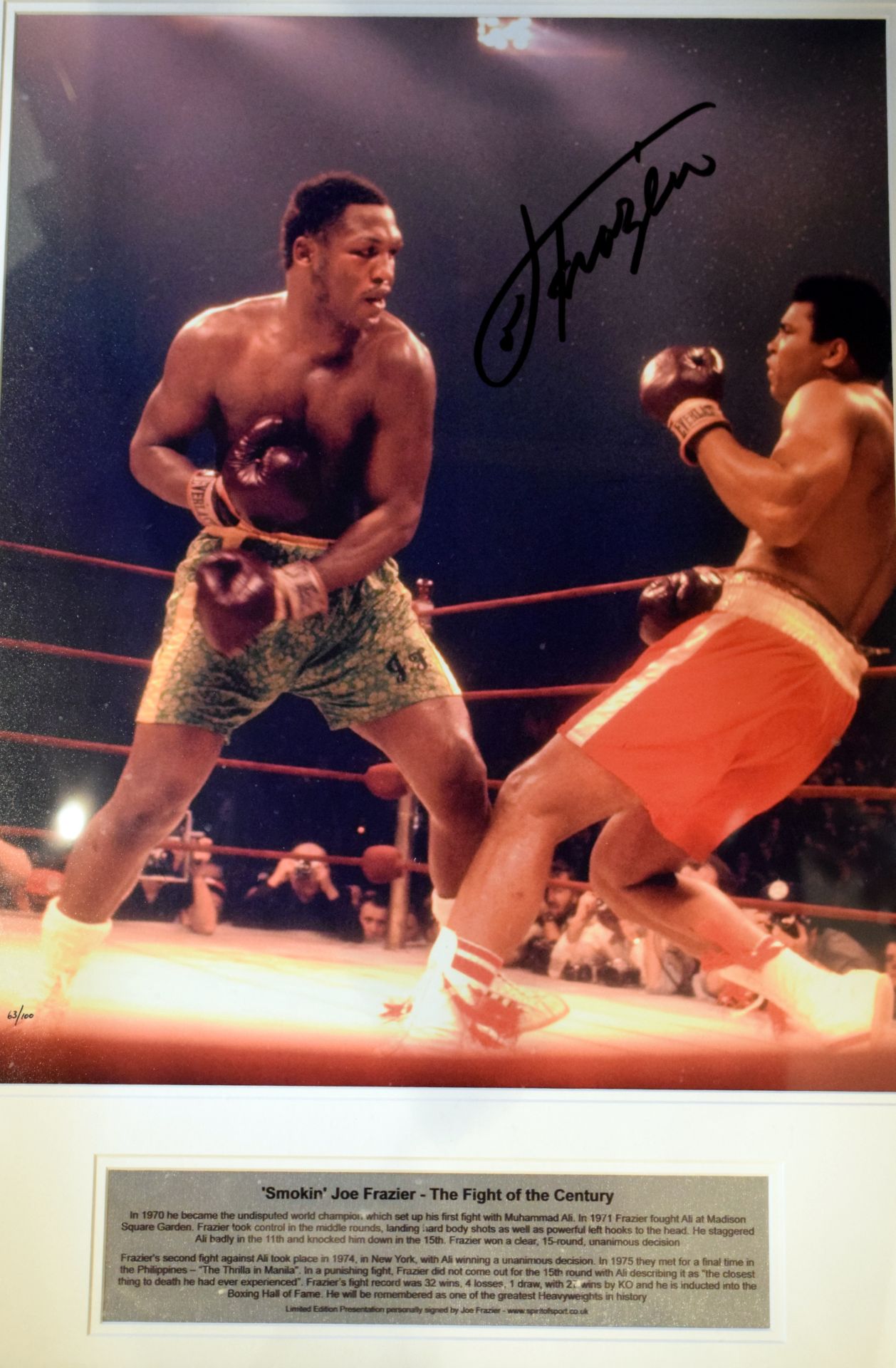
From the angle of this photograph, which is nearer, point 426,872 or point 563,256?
point 426,872

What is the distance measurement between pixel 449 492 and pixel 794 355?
0.86 meters

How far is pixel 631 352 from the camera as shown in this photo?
2482mm

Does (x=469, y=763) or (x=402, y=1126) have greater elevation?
(x=469, y=763)

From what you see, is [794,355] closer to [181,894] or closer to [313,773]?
[313,773]

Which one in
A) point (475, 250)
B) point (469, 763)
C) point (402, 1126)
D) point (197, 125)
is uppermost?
point (197, 125)

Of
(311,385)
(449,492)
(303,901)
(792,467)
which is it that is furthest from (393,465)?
(303,901)

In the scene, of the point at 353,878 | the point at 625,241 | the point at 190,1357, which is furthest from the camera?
the point at 625,241

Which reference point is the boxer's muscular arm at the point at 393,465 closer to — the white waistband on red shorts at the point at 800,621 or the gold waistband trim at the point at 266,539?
the gold waistband trim at the point at 266,539

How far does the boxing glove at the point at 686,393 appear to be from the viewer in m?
2.44

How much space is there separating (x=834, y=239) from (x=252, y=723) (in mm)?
1761

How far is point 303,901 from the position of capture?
2350 mm

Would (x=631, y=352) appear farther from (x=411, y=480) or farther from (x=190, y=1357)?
(x=190, y=1357)

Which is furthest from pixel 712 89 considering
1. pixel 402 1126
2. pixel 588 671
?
pixel 402 1126

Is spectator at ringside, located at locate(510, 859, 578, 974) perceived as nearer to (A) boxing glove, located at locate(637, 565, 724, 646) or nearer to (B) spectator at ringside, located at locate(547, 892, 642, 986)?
(B) spectator at ringside, located at locate(547, 892, 642, 986)
